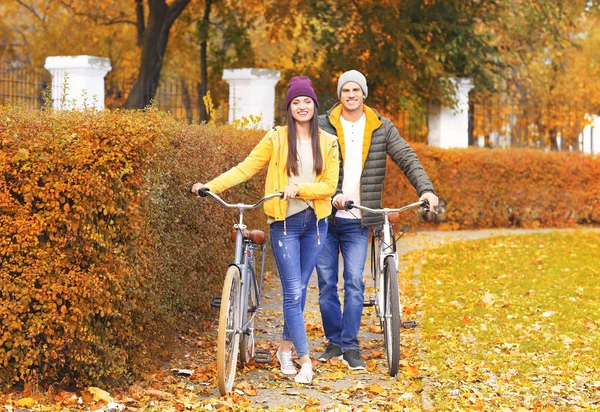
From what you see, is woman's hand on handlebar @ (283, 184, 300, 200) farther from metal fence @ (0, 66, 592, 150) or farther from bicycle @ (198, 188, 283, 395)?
metal fence @ (0, 66, 592, 150)

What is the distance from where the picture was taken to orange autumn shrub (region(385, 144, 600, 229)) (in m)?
17.9

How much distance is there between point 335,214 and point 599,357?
2118 mm

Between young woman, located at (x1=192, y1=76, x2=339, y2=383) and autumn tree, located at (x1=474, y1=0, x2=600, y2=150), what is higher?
autumn tree, located at (x1=474, y1=0, x2=600, y2=150)

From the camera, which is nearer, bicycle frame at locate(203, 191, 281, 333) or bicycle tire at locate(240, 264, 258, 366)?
bicycle frame at locate(203, 191, 281, 333)

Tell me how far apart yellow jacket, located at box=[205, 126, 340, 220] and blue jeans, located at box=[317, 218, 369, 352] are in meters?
0.58

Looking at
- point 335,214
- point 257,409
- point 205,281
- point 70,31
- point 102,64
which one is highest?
point 70,31

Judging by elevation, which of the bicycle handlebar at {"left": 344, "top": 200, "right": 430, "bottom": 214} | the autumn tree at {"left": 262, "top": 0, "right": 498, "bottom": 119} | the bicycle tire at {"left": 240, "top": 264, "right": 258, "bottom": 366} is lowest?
the bicycle tire at {"left": 240, "top": 264, "right": 258, "bottom": 366}

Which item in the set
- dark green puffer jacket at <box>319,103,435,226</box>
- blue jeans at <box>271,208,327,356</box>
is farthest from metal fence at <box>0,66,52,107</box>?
blue jeans at <box>271,208,327,356</box>

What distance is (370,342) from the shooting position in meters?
8.32

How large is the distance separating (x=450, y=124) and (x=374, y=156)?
13.1 metres

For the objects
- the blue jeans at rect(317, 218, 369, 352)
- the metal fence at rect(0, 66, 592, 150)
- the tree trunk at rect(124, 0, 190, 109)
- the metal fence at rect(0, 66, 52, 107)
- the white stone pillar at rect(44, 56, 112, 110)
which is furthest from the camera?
the tree trunk at rect(124, 0, 190, 109)

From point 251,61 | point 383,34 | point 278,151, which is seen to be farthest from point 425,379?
point 251,61

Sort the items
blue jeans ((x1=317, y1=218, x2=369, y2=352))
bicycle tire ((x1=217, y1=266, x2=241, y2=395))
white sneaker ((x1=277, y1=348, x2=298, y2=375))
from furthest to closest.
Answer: blue jeans ((x1=317, y1=218, x2=369, y2=352)) < white sneaker ((x1=277, y1=348, x2=298, y2=375)) < bicycle tire ((x1=217, y1=266, x2=241, y2=395))

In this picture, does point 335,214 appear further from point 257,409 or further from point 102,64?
point 102,64
